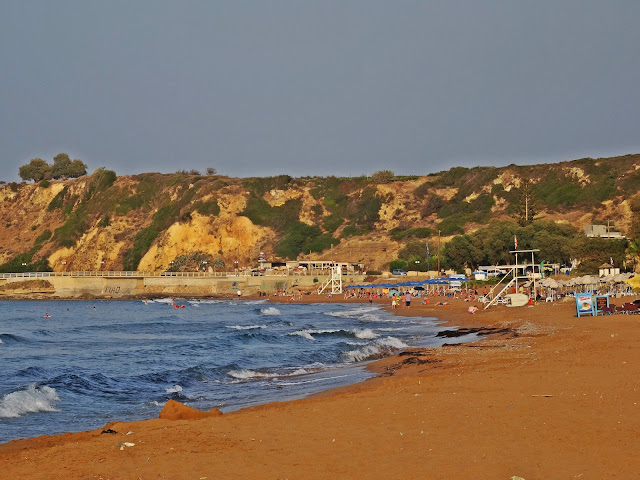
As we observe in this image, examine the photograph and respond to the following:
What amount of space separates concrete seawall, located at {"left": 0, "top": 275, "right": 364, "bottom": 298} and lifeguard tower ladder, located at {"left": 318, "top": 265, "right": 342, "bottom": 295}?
186 cm

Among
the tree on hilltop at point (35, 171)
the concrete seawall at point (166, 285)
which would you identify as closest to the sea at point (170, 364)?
the concrete seawall at point (166, 285)

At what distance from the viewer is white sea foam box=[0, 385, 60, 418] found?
550 inches

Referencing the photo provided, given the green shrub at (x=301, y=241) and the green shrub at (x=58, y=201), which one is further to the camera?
the green shrub at (x=58, y=201)

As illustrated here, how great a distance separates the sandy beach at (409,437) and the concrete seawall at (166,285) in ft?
201

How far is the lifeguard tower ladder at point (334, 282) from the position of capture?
225 feet

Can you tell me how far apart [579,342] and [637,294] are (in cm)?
1964

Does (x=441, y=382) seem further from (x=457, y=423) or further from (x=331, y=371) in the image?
(x=331, y=371)

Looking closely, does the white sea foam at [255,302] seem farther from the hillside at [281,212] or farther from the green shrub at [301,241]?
the green shrub at [301,241]

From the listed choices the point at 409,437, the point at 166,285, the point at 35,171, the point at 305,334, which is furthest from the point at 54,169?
the point at 409,437

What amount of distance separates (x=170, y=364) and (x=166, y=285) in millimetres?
60025

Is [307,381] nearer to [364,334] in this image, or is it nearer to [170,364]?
[170,364]

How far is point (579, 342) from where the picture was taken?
18375mm

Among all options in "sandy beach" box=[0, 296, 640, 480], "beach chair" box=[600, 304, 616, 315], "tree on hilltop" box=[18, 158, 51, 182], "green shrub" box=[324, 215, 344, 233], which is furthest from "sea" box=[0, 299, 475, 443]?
"tree on hilltop" box=[18, 158, 51, 182]

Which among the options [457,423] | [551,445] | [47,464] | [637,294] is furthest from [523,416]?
[637,294]
